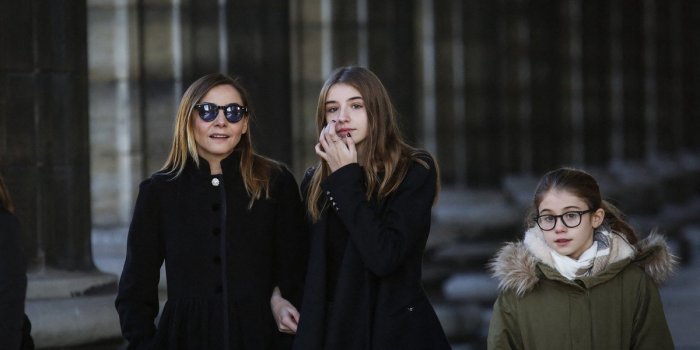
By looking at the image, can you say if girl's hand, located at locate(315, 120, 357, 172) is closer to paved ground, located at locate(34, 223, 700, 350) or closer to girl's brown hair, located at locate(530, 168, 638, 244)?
girl's brown hair, located at locate(530, 168, 638, 244)

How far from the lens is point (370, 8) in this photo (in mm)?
14156

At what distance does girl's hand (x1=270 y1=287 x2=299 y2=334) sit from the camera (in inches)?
234

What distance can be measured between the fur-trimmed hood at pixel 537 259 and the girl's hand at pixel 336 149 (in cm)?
74

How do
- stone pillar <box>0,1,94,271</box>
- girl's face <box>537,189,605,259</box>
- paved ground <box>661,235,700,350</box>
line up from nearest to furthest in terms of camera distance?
1. girl's face <box>537,189,605,259</box>
2. stone pillar <box>0,1,94,271</box>
3. paved ground <box>661,235,700,350</box>

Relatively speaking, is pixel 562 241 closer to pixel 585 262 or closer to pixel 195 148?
pixel 585 262

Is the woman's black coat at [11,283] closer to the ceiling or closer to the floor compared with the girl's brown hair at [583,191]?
closer to the floor

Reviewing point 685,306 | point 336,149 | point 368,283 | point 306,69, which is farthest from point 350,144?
point 685,306

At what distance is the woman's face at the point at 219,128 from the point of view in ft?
19.9

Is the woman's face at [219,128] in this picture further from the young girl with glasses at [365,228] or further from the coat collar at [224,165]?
the young girl with glasses at [365,228]

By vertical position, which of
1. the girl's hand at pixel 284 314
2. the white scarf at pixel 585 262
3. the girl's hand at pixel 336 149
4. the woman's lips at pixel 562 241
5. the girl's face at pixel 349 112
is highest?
the girl's face at pixel 349 112

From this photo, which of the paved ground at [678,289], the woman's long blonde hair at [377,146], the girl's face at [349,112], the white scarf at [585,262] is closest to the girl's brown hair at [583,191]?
the white scarf at [585,262]

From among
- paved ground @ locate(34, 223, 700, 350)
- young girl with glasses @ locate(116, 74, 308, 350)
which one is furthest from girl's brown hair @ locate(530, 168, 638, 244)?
paved ground @ locate(34, 223, 700, 350)

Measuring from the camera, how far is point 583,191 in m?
6.07

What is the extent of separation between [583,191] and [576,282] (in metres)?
0.41
